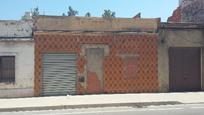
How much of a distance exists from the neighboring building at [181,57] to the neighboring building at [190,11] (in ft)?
16.4

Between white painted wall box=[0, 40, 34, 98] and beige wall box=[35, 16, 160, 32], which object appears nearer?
white painted wall box=[0, 40, 34, 98]

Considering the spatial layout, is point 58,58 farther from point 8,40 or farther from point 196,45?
point 196,45

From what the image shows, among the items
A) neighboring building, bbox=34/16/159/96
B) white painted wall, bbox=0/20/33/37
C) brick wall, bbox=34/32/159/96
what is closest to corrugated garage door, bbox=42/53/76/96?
neighboring building, bbox=34/16/159/96

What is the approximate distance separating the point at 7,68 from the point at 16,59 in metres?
0.71

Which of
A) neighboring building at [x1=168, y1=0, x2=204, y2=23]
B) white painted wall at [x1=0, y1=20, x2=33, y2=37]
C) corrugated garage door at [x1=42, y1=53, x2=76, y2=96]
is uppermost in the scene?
neighboring building at [x1=168, y1=0, x2=204, y2=23]

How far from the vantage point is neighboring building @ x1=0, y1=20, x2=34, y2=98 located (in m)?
24.7

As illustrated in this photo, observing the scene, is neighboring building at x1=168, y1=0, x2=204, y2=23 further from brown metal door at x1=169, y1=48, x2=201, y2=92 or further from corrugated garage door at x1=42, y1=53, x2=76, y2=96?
corrugated garage door at x1=42, y1=53, x2=76, y2=96

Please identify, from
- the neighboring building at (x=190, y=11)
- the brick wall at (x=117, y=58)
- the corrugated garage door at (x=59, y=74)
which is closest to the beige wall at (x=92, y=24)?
the brick wall at (x=117, y=58)

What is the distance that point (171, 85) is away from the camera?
2703 cm

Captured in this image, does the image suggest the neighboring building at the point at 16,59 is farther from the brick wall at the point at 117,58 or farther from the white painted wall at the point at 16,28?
the brick wall at the point at 117,58

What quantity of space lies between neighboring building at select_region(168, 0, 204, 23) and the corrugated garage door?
37.0ft

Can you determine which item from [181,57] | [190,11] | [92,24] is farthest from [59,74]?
[190,11]

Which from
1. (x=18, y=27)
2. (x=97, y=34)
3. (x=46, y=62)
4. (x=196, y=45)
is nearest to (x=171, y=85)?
(x=196, y=45)

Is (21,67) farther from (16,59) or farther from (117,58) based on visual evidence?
(117,58)
